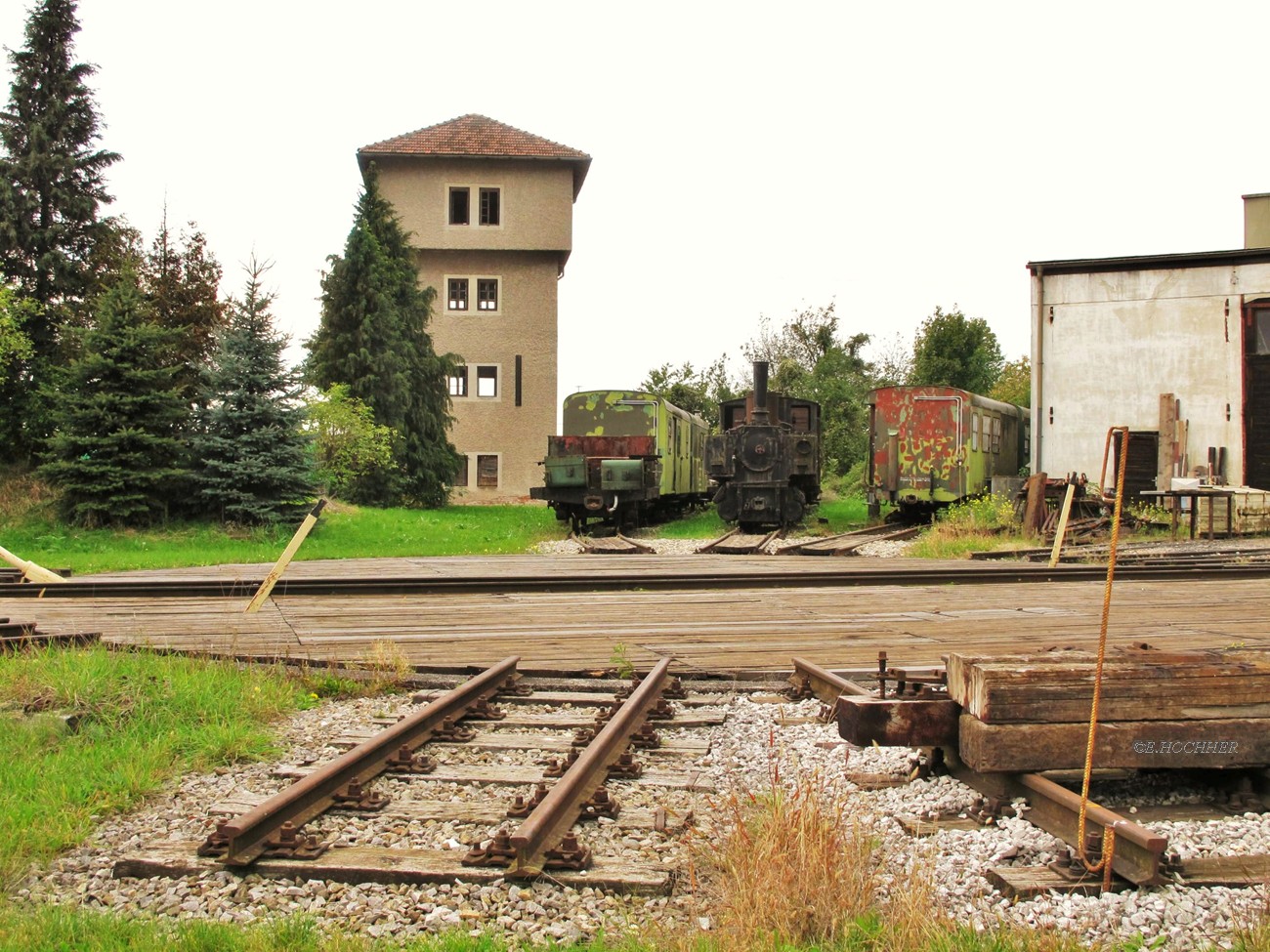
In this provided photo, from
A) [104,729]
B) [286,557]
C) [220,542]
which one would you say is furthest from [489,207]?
[104,729]

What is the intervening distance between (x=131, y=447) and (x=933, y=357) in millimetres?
39051

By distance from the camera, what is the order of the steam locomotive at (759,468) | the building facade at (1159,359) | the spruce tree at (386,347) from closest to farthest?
the building facade at (1159,359) < the steam locomotive at (759,468) < the spruce tree at (386,347)

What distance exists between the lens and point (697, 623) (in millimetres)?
9141

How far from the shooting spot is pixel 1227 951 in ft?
9.08

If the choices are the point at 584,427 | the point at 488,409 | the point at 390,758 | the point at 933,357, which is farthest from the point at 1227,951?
the point at 933,357

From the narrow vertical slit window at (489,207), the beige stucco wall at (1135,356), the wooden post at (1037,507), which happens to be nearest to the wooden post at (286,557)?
the wooden post at (1037,507)

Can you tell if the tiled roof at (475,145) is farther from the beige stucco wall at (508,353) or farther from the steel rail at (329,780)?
the steel rail at (329,780)

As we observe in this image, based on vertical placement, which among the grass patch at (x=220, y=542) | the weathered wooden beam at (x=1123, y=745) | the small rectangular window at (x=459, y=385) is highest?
the small rectangular window at (x=459, y=385)

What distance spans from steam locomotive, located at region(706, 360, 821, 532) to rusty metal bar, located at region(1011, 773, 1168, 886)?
747 inches

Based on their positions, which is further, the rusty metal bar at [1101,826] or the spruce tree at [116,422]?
the spruce tree at [116,422]

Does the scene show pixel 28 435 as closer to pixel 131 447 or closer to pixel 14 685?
pixel 131 447

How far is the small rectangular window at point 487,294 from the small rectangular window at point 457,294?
0.51 metres

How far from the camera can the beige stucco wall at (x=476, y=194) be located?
41.0m

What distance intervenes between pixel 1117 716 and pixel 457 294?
3981 centimetres
